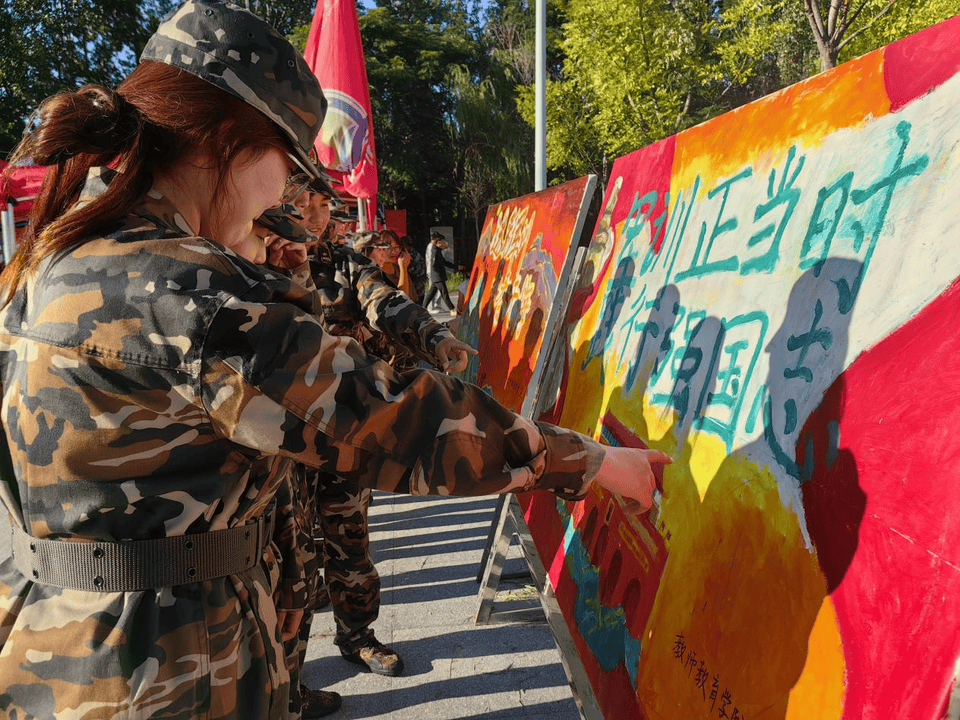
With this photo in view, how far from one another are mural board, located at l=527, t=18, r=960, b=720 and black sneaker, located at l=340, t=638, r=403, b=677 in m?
1.22

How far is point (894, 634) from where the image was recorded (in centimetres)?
94

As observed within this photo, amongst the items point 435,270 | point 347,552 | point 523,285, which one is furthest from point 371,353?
point 435,270

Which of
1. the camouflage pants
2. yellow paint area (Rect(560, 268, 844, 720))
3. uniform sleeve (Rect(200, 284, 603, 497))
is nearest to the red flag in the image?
the camouflage pants

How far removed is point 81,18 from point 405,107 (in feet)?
41.5

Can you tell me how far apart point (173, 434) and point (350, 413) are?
0.27m

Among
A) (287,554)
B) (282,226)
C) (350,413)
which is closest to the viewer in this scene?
(350,413)

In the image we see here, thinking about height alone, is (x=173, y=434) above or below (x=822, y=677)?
above

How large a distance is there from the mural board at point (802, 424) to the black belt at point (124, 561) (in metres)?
0.88

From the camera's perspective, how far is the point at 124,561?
3.68 ft

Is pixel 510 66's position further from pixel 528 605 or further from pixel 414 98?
pixel 528 605

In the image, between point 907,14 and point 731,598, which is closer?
point 731,598

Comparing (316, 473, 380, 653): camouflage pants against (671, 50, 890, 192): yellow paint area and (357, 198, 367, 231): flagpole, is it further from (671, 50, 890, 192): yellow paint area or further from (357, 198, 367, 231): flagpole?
(357, 198, 367, 231): flagpole

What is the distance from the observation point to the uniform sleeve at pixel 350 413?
0.99 metres

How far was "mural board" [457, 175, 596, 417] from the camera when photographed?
312cm
